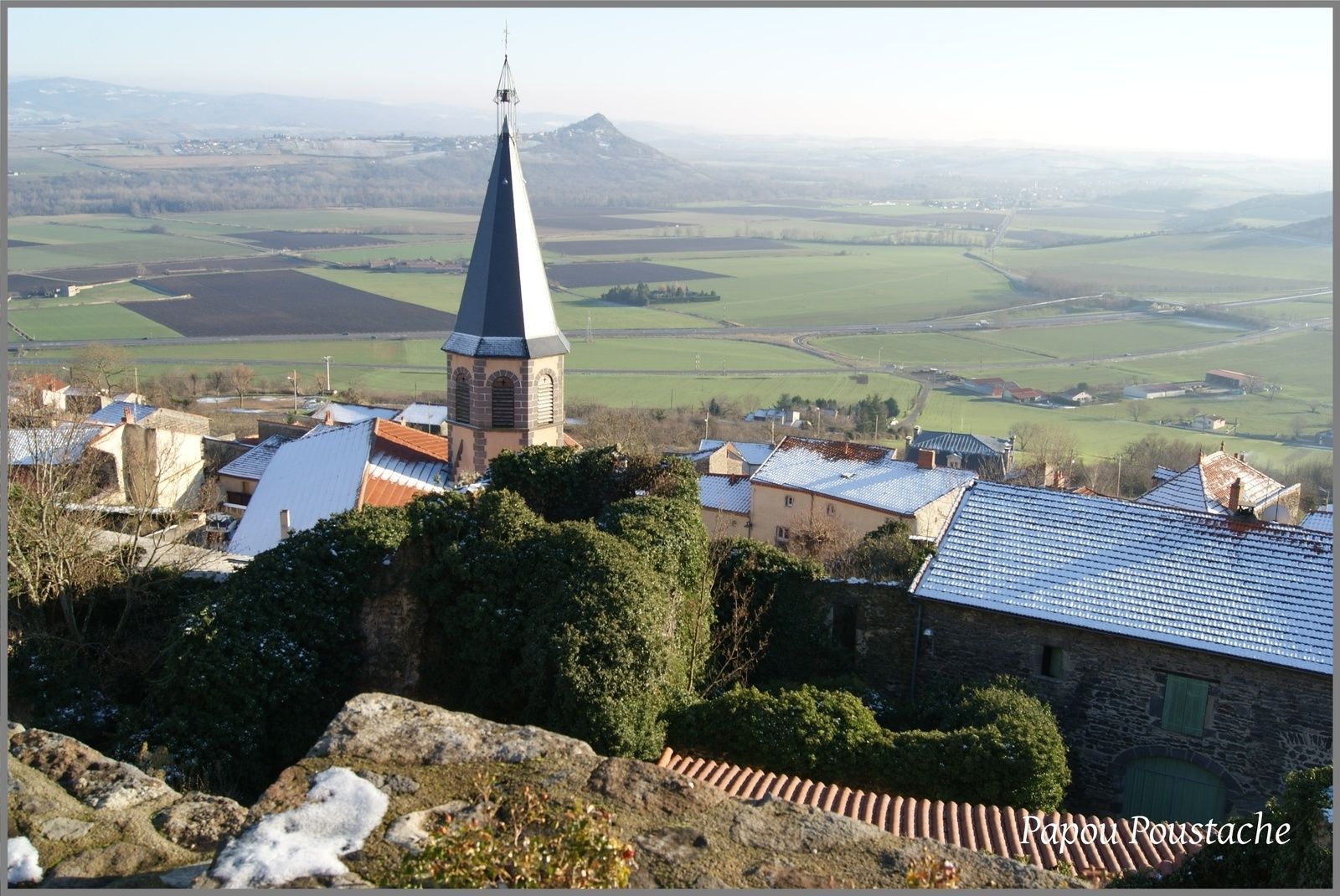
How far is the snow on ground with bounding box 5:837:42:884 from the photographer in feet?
25.6

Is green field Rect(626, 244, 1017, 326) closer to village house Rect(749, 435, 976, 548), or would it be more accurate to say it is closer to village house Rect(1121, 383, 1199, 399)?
village house Rect(1121, 383, 1199, 399)

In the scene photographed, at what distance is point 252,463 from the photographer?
33.3 meters

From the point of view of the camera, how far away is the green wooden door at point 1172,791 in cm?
1609

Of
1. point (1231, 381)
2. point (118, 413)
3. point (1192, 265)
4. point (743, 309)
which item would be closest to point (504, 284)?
point (118, 413)

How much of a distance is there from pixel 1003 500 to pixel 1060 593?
2.38 m

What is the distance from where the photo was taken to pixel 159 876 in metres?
7.84

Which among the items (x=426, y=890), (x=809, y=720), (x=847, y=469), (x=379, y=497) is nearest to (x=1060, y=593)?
(x=809, y=720)

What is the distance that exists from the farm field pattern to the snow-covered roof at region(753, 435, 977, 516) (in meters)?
30.2

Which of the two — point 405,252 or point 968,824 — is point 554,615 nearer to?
point 968,824

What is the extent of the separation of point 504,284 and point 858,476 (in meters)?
12.6

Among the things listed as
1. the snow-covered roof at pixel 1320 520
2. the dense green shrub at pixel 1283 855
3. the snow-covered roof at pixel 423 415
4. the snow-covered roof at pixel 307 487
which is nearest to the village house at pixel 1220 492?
Result: the snow-covered roof at pixel 1320 520

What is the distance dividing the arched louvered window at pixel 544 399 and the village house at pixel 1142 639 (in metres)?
10.8

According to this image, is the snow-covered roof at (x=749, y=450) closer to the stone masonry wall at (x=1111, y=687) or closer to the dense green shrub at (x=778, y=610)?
the dense green shrub at (x=778, y=610)

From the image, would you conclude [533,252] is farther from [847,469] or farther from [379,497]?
[847,469]
